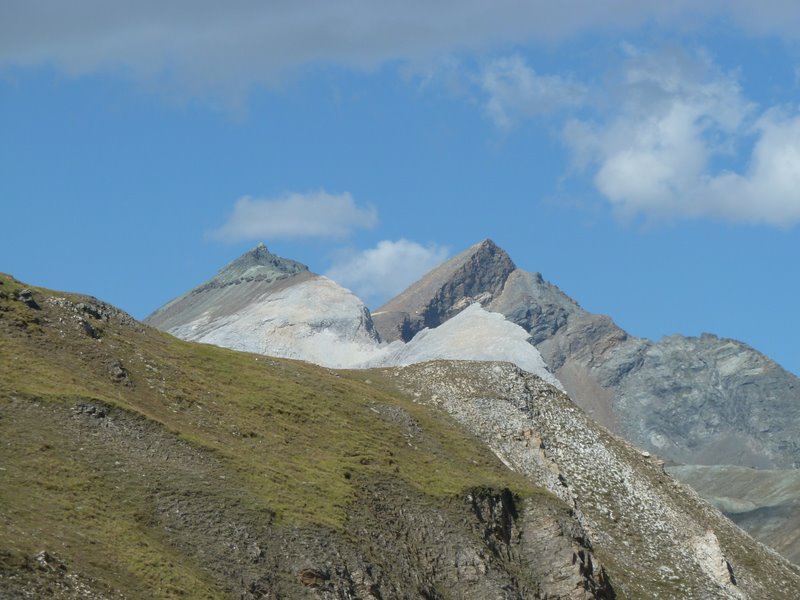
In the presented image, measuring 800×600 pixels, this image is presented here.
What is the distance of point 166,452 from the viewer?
86.0 m

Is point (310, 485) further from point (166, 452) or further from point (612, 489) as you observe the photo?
point (612, 489)

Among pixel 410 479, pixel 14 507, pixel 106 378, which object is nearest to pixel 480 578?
pixel 410 479

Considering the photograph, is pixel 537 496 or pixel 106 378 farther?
pixel 537 496

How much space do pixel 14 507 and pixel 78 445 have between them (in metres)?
10.9

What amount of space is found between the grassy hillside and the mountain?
162mm

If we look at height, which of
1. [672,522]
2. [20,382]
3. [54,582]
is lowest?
[54,582]

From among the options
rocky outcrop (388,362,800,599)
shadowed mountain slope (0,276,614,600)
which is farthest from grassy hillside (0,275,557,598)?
rocky outcrop (388,362,800,599)

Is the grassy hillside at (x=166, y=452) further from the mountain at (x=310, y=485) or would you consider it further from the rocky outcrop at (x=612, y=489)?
the rocky outcrop at (x=612, y=489)

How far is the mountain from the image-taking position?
74938 millimetres

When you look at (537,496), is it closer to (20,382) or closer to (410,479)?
(410,479)

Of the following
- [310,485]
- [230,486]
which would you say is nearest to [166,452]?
[230,486]

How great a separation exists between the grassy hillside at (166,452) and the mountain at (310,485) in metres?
0.16

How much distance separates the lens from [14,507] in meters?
70.5

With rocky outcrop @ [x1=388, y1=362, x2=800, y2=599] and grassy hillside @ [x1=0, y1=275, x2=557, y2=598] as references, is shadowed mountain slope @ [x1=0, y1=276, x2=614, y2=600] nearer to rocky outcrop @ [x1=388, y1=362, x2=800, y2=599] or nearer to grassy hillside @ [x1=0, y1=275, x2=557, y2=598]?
grassy hillside @ [x1=0, y1=275, x2=557, y2=598]
